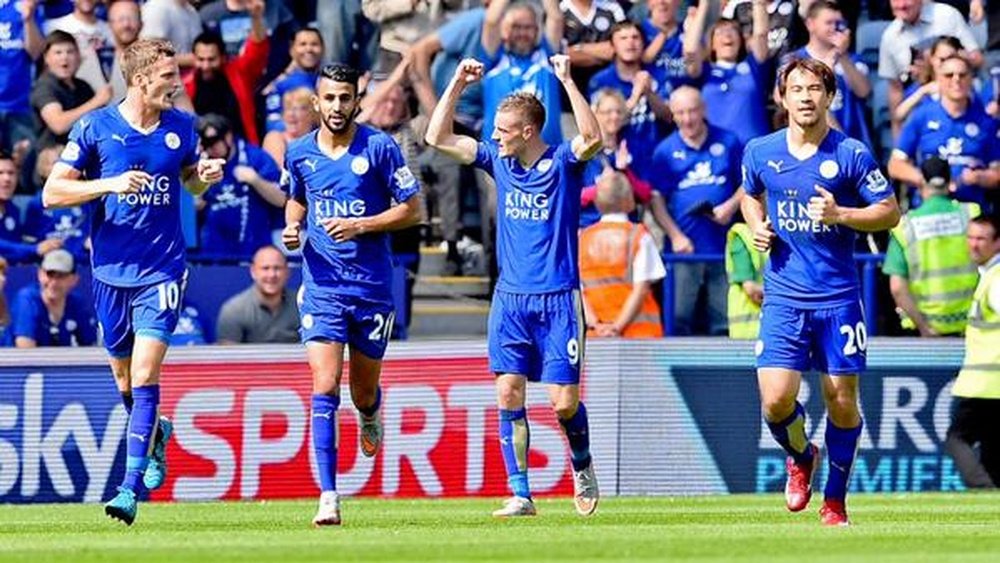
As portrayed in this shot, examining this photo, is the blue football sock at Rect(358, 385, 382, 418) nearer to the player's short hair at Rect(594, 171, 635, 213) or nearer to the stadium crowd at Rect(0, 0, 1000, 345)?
the stadium crowd at Rect(0, 0, 1000, 345)

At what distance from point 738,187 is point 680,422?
2.59 meters

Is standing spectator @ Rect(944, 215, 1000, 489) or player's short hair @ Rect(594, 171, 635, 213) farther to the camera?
player's short hair @ Rect(594, 171, 635, 213)

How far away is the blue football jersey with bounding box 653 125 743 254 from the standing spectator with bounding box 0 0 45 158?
5.19 meters

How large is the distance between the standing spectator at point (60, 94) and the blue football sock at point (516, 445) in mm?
6287

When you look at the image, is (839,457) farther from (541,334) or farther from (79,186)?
(79,186)

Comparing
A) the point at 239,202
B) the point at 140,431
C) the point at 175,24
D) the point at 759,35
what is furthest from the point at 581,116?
the point at 175,24

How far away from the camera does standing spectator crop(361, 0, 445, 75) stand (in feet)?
69.4

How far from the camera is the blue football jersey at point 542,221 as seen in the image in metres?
14.4

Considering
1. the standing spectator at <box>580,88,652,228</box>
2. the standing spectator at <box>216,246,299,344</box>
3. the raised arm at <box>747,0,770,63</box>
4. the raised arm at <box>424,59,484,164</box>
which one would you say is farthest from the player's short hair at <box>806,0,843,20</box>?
the raised arm at <box>424,59,484,164</box>

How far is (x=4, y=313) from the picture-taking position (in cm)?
1836

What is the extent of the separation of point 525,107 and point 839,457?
2824 millimetres

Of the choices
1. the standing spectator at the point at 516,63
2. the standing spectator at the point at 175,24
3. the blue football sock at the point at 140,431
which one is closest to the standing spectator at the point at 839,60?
the standing spectator at the point at 516,63

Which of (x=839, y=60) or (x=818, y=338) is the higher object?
(x=839, y=60)

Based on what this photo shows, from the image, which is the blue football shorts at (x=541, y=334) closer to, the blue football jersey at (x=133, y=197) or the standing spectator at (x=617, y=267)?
the blue football jersey at (x=133, y=197)
